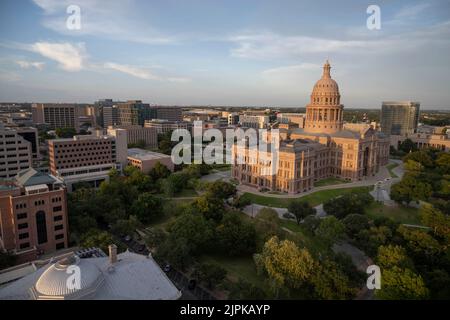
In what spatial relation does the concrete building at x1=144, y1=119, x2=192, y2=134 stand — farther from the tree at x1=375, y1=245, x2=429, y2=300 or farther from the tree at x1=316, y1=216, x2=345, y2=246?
the tree at x1=375, y1=245, x2=429, y2=300

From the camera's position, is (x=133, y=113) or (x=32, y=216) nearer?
(x=32, y=216)

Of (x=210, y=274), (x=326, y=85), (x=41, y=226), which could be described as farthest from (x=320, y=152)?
(x=41, y=226)

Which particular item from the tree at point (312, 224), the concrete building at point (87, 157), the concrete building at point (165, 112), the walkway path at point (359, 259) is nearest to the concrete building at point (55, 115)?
the concrete building at point (165, 112)

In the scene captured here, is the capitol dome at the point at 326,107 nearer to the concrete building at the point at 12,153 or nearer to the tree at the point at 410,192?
the tree at the point at 410,192

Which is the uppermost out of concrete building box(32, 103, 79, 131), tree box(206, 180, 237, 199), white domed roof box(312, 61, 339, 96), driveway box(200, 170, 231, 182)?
white domed roof box(312, 61, 339, 96)

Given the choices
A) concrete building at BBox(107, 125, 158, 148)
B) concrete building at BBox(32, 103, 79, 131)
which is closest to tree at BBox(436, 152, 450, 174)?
concrete building at BBox(107, 125, 158, 148)

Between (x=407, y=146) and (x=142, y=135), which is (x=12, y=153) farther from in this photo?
(x=407, y=146)

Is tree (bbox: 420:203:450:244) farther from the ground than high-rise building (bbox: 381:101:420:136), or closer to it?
closer to it
